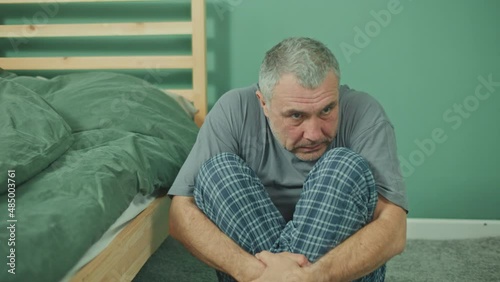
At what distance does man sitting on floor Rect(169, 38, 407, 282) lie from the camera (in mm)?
1062

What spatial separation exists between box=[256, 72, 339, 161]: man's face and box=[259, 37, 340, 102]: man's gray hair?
13 mm

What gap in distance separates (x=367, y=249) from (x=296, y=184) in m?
0.29

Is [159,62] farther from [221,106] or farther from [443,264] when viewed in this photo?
[443,264]

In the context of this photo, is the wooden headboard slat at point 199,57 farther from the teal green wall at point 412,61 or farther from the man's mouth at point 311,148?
the man's mouth at point 311,148

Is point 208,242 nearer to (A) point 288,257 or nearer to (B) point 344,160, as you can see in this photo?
(A) point 288,257

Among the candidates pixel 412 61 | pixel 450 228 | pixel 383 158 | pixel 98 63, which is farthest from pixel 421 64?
pixel 98 63

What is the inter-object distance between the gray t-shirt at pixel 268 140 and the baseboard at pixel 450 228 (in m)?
0.94

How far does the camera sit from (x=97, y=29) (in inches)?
77.0

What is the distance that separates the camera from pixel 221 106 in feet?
4.41

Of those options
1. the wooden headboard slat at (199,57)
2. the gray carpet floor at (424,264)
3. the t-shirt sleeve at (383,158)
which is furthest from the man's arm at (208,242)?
the wooden headboard slat at (199,57)

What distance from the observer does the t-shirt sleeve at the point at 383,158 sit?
1166mm

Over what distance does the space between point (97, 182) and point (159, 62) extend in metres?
0.91

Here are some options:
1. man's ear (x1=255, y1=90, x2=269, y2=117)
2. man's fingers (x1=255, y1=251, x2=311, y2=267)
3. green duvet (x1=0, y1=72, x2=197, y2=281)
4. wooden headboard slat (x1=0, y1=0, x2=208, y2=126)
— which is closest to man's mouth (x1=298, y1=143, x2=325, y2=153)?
man's ear (x1=255, y1=90, x2=269, y2=117)

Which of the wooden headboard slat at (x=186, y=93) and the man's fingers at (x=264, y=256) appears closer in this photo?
the man's fingers at (x=264, y=256)
